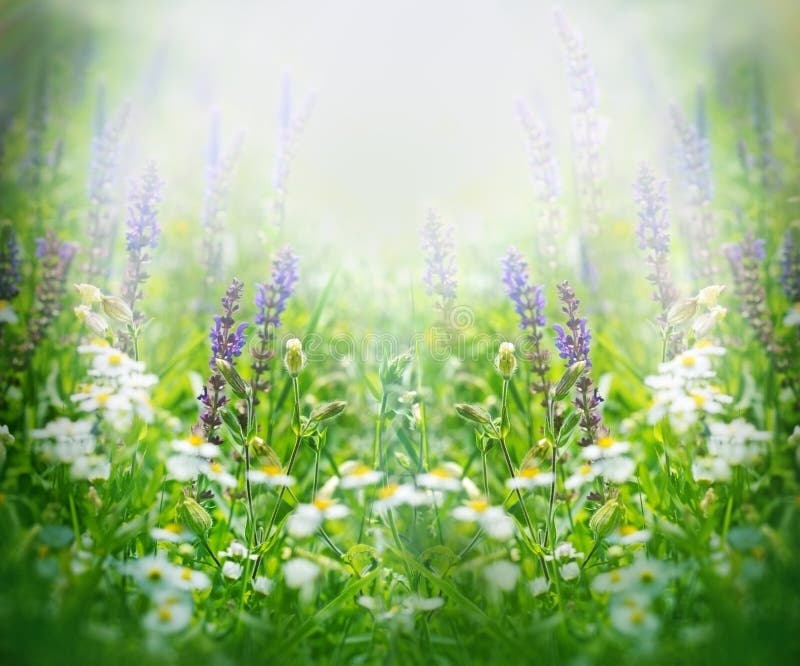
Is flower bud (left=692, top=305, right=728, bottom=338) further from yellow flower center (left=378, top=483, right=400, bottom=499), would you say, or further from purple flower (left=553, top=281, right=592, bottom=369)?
yellow flower center (left=378, top=483, right=400, bottom=499)

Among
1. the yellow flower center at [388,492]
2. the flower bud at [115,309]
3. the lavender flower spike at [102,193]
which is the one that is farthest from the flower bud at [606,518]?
the lavender flower spike at [102,193]

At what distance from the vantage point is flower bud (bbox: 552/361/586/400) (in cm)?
104

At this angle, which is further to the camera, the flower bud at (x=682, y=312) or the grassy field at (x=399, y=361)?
the flower bud at (x=682, y=312)

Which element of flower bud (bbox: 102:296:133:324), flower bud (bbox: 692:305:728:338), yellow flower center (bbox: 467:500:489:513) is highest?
flower bud (bbox: 102:296:133:324)

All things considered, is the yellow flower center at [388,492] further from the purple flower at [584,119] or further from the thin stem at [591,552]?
the purple flower at [584,119]

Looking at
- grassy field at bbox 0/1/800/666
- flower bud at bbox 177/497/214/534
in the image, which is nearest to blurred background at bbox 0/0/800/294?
grassy field at bbox 0/1/800/666

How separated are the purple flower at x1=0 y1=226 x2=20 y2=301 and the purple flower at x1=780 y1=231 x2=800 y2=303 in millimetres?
1246

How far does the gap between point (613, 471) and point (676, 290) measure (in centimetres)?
33

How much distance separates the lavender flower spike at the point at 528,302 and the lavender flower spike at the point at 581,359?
3cm

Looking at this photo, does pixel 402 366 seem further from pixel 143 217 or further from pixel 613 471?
pixel 143 217

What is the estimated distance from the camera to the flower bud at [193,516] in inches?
40.4

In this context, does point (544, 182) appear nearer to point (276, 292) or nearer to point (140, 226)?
point (276, 292)

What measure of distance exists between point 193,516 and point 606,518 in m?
0.56

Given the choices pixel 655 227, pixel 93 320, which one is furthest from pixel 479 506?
pixel 93 320
